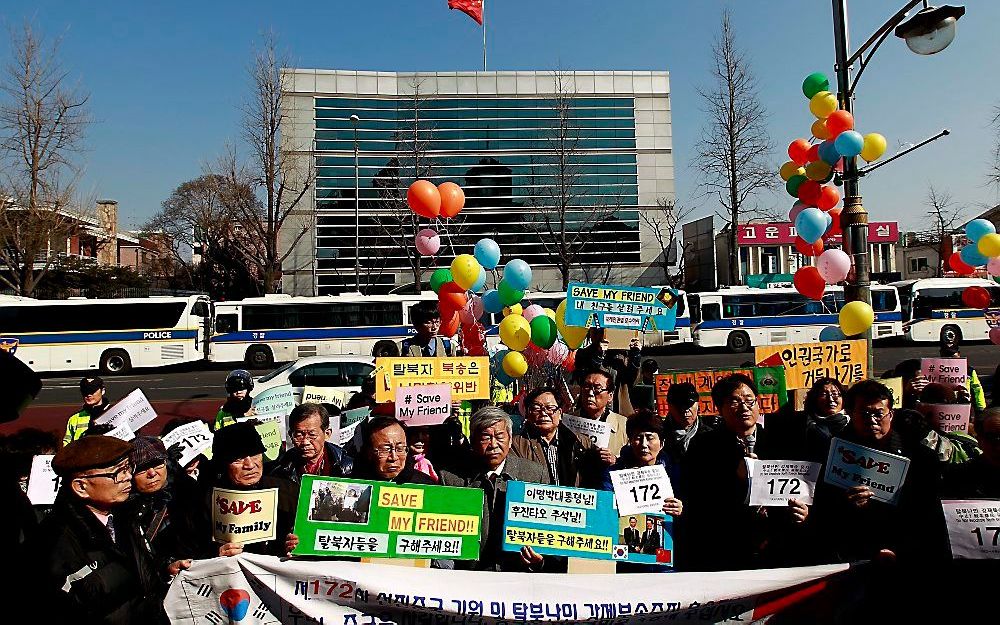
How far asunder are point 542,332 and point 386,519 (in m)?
4.85

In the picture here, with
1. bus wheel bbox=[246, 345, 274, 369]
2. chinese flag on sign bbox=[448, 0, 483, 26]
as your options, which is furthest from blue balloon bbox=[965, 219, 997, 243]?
chinese flag on sign bbox=[448, 0, 483, 26]

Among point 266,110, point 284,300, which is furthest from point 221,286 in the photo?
point 284,300

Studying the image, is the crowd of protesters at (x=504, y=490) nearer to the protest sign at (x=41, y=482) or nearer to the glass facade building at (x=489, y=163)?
the protest sign at (x=41, y=482)

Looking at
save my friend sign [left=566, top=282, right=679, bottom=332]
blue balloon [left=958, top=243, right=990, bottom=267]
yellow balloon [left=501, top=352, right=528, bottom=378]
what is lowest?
yellow balloon [left=501, top=352, right=528, bottom=378]

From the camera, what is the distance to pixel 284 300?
2359cm

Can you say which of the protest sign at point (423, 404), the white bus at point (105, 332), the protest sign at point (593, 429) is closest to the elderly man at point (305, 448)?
the protest sign at point (423, 404)

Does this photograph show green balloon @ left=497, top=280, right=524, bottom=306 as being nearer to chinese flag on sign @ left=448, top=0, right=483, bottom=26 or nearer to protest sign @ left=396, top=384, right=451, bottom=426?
protest sign @ left=396, top=384, right=451, bottom=426

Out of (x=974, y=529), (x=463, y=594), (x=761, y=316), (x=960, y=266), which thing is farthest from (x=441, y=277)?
(x=761, y=316)

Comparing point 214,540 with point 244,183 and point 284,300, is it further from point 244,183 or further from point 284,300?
point 244,183

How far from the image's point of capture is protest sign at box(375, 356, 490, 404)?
5938 millimetres

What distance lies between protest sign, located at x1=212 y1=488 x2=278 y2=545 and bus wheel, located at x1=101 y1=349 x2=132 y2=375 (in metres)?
23.3

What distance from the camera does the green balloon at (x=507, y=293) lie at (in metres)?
8.17

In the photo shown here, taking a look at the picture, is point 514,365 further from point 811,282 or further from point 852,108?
point 852,108

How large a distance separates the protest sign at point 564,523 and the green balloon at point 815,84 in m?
7.48
